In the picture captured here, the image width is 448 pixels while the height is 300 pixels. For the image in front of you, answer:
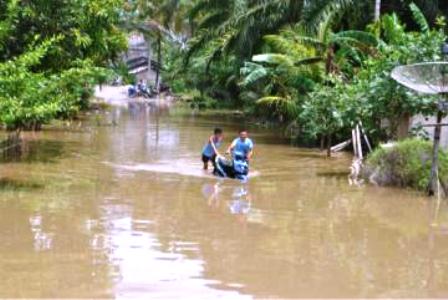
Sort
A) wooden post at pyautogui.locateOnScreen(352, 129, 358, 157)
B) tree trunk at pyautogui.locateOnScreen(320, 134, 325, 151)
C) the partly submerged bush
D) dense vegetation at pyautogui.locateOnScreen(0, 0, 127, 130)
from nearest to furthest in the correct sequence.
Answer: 1. the partly submerged bush
2. dense vegetation at pyautogui.locateOnScreen(0, 0, 127, 130)
3. wooden post at pyautogui.locateOnScreen(352, 129, 358, 157)
4. tree trunk at pyautogui.locateOnScreen(320, 134, 325, 151)

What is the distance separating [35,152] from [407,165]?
962 cm

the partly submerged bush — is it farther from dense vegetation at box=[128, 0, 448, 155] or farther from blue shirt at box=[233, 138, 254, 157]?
blue shirt at box=[233, 138, 254, 157]

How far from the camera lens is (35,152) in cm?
1928

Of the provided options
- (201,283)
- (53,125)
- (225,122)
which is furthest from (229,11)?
(201,283)

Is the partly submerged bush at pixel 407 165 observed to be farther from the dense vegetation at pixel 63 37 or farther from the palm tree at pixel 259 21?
the palm tree at pixel 259 21

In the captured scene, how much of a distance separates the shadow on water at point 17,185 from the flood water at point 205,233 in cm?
6

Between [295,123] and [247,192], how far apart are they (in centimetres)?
1194

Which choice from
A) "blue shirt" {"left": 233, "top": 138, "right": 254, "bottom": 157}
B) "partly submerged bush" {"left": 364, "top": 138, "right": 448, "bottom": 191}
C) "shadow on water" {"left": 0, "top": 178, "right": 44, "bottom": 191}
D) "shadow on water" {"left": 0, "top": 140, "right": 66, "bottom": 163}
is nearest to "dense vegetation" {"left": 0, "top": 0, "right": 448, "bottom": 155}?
"shadow on water" {"left": 0, "top": 140, "right": 66, "bottom": 163}

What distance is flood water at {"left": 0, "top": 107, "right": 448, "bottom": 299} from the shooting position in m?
7.38

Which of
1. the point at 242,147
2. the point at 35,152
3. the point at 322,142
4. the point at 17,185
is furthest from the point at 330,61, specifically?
the point at 17,185

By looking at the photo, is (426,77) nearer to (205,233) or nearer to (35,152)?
(205,233)

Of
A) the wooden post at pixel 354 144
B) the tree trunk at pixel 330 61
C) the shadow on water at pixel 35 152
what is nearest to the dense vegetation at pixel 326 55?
the tree trunk at pixel 330 61

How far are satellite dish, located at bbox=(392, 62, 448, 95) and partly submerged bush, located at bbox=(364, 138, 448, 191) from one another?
1.43 m

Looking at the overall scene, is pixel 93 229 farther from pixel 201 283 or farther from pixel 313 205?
pixel 313 205
